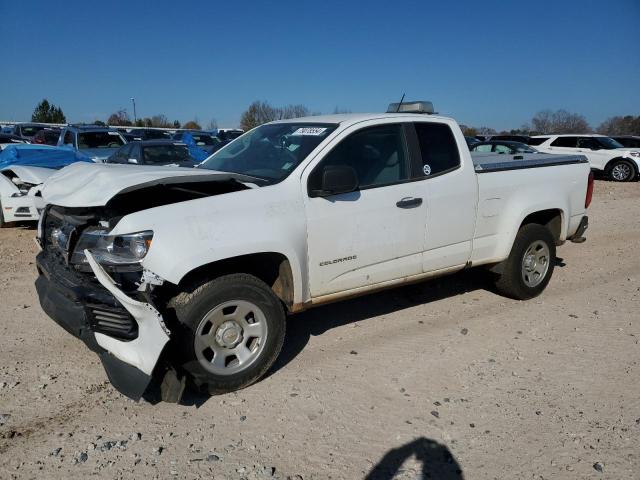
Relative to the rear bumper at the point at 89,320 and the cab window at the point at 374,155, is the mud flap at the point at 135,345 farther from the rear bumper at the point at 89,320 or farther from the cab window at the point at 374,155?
the cab window at the point at 374,155

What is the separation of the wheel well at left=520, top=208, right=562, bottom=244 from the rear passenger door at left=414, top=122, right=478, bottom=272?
1.27 meters

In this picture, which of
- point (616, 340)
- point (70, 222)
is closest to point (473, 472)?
point (616, 340)

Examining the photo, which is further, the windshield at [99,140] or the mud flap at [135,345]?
the windshield at [99,140]

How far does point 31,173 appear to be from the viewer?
304 inches

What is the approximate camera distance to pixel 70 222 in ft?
11.4

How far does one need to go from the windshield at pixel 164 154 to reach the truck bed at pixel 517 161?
324 inches

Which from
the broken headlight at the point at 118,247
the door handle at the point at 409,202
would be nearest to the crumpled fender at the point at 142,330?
the broken headlight at the point at 118,247

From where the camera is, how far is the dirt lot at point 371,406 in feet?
9.24

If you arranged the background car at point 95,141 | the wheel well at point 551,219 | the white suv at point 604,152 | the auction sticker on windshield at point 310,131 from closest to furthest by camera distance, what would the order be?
the auction sticker on windshield at point 310,131 → the wheel well at point 551,219 → the background car at point 95,141 → the white suv at point 604,152

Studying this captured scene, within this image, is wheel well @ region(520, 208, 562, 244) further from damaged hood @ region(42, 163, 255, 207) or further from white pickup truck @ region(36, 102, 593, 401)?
damaged hood @ region(42, 163, 255, 207)

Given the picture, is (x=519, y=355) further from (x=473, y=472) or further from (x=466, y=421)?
(x=473, y=472)

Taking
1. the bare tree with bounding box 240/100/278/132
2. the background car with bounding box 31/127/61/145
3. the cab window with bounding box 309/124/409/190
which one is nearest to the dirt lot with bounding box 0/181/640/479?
the cab window with bounding box 309/124/409/190

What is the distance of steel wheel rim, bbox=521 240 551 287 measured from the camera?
5.31m

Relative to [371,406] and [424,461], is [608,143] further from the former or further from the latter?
[424,461]
